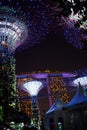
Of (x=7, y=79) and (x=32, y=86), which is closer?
(x=7, y=79)

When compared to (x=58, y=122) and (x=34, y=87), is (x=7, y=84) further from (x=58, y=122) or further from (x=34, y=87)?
(x=58, y=122)

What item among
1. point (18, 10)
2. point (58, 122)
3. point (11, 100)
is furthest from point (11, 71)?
point (58, 122)

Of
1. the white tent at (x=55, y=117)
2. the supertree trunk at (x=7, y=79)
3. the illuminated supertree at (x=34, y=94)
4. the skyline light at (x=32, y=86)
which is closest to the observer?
the white tent at (x=55, y=117)

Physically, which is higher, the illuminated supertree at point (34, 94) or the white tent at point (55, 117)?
the illuminated supertree at point (34, 94)

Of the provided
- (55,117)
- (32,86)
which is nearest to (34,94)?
(32,86)

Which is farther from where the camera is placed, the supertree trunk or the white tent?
the supertree trunk

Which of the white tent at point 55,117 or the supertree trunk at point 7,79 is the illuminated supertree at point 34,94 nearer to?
the supertree trunk at point 7,79

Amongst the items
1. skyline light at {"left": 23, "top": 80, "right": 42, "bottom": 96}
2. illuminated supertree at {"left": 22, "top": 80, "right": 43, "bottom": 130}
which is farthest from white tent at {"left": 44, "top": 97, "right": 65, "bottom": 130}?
skyline light at {"left": 23, "top": 80, "right": 42, "bottom": 96}

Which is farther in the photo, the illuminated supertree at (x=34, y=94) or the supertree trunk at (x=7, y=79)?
the supertree trunk at (x=7, y=79)

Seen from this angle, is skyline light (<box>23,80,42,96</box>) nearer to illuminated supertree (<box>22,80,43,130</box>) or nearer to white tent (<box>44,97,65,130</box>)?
illuminated supertree (<box>22,80,43,130</box>)

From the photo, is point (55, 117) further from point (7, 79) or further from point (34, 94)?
point (7, 79)

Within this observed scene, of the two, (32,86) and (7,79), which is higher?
(7,79)

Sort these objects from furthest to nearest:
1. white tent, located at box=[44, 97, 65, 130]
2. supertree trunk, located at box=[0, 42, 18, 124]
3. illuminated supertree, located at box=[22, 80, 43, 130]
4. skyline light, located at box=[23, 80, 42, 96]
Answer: skyline light, located at box=[23, 80, 42, 96]
supertree trunk, located at box=[0, 42, 18, 124]
illuminated supertree, located at box=[22, 80, 43, 130]
white tent, located at box=[44, 97, 65, 130]

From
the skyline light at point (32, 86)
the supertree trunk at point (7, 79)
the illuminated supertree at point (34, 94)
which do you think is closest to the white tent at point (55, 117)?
the illuminated supertree at point (34, 94)
